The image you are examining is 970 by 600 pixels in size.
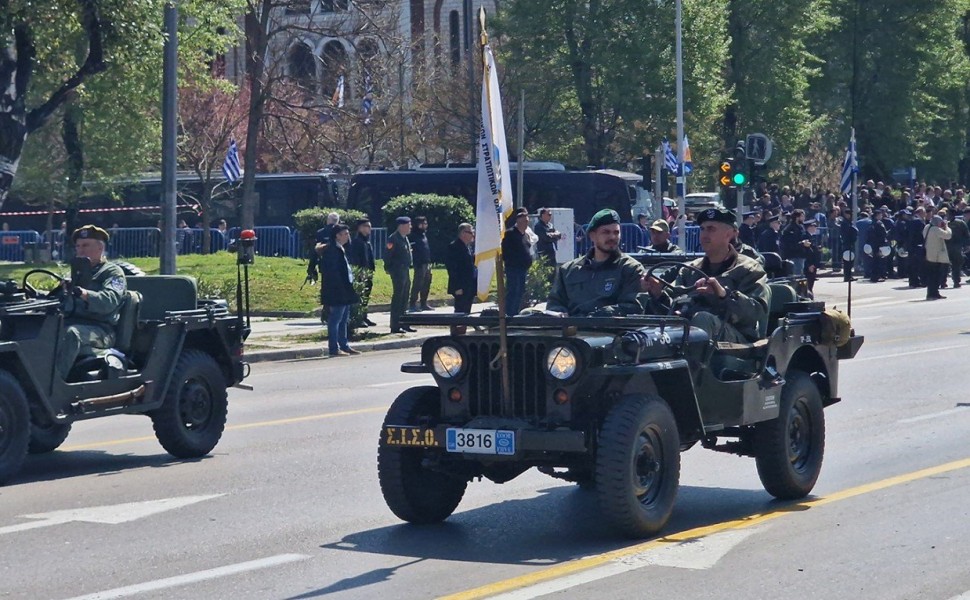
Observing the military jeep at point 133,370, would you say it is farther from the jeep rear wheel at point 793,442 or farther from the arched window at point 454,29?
the arched window at point 454,29

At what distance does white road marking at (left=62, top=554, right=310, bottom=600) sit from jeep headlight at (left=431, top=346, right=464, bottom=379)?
124 cm

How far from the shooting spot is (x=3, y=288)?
11.1 metres

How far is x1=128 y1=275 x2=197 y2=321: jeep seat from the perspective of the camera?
12258 millimetres

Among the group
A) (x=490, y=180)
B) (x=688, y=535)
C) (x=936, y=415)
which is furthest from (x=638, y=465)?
(x=936, y=415)

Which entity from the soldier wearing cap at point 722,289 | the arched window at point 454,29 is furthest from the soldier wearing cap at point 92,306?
the arched window at point 454,29

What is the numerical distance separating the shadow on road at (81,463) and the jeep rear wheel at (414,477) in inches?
131

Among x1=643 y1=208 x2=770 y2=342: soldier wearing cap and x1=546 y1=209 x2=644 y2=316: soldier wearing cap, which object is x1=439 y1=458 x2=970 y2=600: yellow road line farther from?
x1=546 y1=209 x2=644 y2=316: soldier wearing cap

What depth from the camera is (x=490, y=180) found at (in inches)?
323

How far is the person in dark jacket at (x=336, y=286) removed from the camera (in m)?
22.0

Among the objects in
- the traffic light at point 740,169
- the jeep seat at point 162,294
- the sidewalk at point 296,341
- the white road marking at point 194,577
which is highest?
the traffic light at point 740,169

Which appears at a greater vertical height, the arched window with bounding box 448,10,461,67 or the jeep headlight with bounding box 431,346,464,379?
the arched window with bounding box 448,10,461,67

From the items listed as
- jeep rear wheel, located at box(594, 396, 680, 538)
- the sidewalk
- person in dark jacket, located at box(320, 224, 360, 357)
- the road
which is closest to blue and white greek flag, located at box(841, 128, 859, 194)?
the sidewalk

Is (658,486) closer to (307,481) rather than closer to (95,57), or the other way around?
(307,481)

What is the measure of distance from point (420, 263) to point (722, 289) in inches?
711
